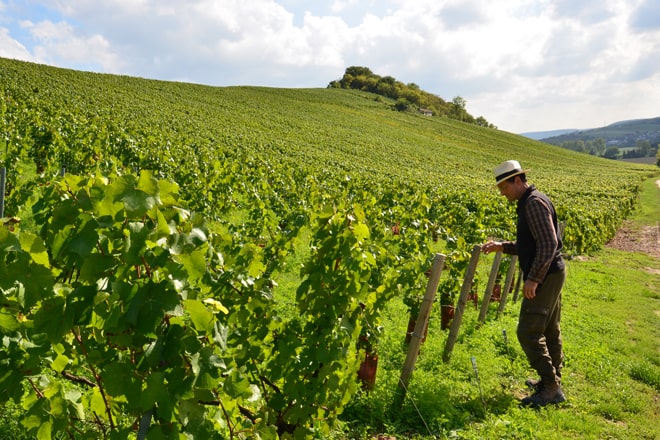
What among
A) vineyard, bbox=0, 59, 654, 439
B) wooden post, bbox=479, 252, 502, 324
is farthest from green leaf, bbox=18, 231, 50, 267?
wooden post, bbox=479, 252, 502, 324

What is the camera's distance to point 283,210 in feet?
35.6

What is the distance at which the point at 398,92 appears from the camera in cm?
10525

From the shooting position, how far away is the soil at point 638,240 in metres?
17.6

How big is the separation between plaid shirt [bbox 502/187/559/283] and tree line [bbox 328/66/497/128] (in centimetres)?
9543

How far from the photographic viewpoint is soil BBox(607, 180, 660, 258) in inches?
693

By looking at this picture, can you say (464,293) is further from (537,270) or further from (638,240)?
(638,240)

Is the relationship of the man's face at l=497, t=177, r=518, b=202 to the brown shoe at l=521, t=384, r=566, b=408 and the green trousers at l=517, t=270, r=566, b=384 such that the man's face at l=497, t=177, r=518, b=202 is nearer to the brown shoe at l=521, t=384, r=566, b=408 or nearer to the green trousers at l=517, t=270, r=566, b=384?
the green trousers at l=517, t=270, r=566, b=384

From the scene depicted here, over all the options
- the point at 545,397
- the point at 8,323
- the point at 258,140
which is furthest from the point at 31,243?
the point at 258,140

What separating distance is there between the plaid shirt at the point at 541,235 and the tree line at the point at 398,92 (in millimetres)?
95429

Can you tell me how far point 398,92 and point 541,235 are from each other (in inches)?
4182

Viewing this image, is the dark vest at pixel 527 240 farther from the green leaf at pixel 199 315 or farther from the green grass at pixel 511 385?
the green leaf at pixel 199 315

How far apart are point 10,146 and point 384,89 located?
333 ft

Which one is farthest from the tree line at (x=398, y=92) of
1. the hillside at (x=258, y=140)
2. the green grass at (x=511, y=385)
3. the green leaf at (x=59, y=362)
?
the green leaf at (x=59, y=362)

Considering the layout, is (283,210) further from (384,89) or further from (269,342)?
(384,89)
